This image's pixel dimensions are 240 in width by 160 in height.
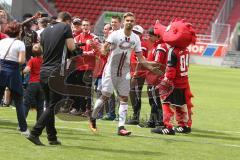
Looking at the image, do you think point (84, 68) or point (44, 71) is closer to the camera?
point (44, 71)

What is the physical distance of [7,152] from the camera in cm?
867

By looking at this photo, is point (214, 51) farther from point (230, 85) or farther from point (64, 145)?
point (64, 145)

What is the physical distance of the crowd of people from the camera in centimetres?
937

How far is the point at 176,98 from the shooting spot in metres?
11.8

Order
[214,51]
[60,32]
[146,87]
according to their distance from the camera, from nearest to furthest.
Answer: [60,32]
[146,87]
[214,51]

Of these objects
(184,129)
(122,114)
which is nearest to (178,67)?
(184,129)

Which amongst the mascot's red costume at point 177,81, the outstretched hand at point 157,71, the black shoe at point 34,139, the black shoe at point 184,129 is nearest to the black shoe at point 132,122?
the mascot's red costume at point 177,81

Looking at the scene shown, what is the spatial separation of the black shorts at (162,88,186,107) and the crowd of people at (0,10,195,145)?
12mm

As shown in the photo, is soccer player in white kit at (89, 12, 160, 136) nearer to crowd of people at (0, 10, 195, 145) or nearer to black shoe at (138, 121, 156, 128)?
crowd of people at (0, 10, 195, 145)

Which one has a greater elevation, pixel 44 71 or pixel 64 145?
pixel 44 71

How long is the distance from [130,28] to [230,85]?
15999 mm

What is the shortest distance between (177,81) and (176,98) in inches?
11.1

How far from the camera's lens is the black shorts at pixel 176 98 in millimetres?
11797

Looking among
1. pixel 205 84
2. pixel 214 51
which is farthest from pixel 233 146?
pixel 214 51
